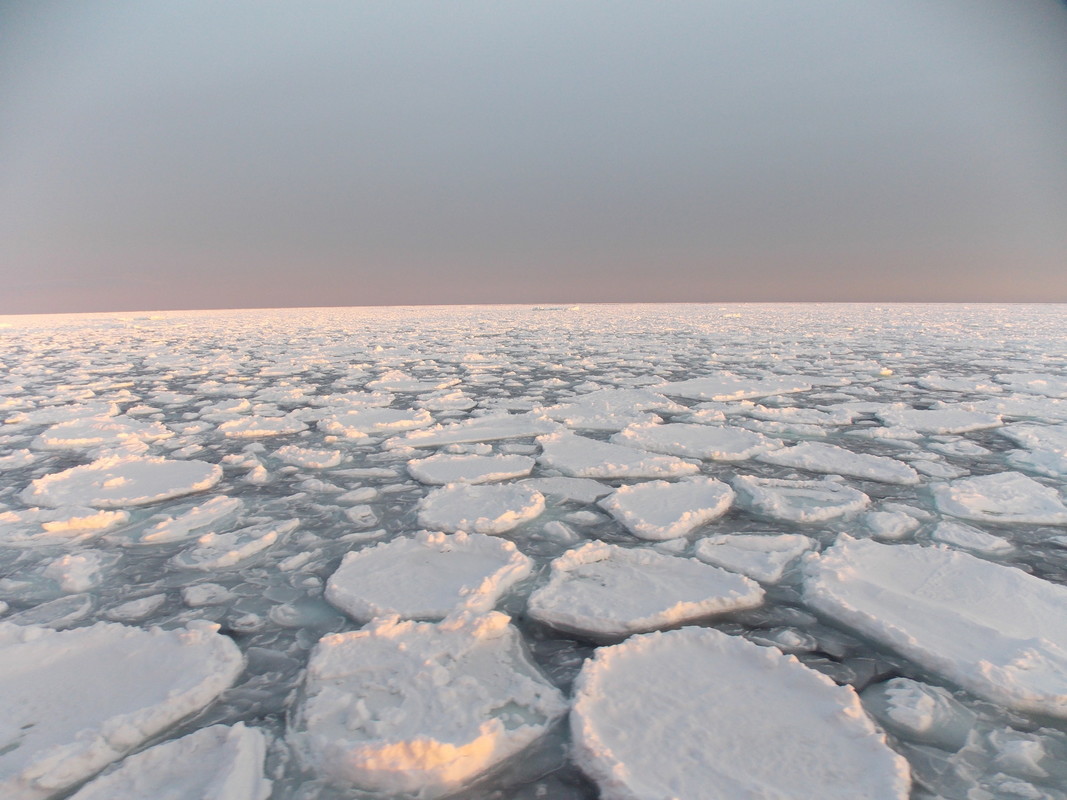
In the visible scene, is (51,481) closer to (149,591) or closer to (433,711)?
(149,591)

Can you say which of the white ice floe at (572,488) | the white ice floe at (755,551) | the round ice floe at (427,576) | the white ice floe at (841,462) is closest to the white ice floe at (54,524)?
the round ice floe at (427,576)

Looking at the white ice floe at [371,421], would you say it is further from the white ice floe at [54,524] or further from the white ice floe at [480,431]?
the white ice floe at [54,524]

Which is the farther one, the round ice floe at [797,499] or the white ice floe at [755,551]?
the round ice floe at [797,499]

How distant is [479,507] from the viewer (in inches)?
96.0

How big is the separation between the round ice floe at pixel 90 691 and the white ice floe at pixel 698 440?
2.46 m

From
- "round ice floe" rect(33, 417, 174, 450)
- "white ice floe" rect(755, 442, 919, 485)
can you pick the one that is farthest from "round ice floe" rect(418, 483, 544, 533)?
"round ice floe" rect(33, 417, 174, 450)

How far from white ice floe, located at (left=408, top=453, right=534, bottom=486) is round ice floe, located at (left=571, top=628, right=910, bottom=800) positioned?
1.55 metres

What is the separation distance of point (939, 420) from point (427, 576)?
3.79 metres

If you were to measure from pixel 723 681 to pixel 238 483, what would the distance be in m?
2.44

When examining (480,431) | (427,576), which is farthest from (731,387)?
(427,576)

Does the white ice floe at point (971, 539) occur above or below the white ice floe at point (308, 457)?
above

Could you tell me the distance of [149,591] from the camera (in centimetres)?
178

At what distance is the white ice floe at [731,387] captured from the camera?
16.3ft

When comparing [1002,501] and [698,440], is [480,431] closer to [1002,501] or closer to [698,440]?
[698,440]
